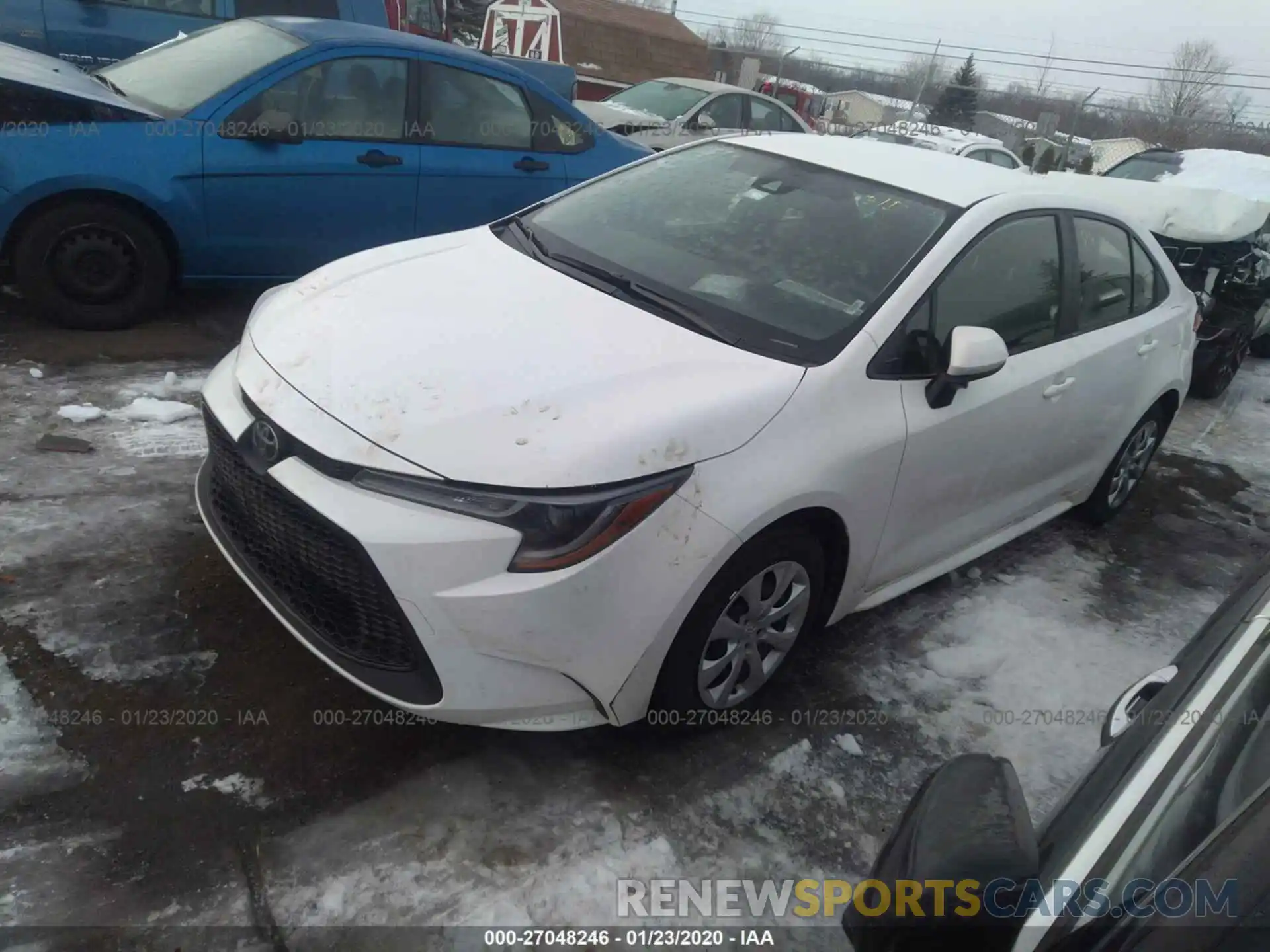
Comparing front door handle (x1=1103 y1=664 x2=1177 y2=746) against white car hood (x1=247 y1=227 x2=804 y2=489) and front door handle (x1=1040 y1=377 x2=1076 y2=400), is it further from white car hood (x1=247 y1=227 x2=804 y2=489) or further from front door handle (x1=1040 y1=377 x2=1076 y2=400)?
front door handle (x1=1040 y1=377 x2=1076 y2=400)

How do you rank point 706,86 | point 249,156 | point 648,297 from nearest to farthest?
1. point 648,297
2. point 249,156
3. point 706,86

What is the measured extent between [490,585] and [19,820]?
1293mm

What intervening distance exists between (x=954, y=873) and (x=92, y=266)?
505cm

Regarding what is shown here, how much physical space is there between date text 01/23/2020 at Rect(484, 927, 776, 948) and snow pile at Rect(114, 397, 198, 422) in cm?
300

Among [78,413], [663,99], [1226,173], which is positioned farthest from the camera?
[663,99]

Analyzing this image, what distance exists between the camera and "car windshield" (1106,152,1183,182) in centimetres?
876

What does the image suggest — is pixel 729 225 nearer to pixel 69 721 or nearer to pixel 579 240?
pixel 579 240

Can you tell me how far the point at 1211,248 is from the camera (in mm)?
6809

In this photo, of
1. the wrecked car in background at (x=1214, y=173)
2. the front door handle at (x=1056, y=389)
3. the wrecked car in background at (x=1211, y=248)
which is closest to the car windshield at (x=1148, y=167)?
the wrecked car in background at (x=1214, y=173)

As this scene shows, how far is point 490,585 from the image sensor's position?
222cm

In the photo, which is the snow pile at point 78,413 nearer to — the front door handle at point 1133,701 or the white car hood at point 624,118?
the front door handle at point 1133,701

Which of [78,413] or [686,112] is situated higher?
[686,112]

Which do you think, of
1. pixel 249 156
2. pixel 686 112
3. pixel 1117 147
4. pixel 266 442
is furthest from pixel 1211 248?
pixel 1117 147

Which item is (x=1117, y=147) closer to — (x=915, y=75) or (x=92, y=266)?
(x=915, y=75)
